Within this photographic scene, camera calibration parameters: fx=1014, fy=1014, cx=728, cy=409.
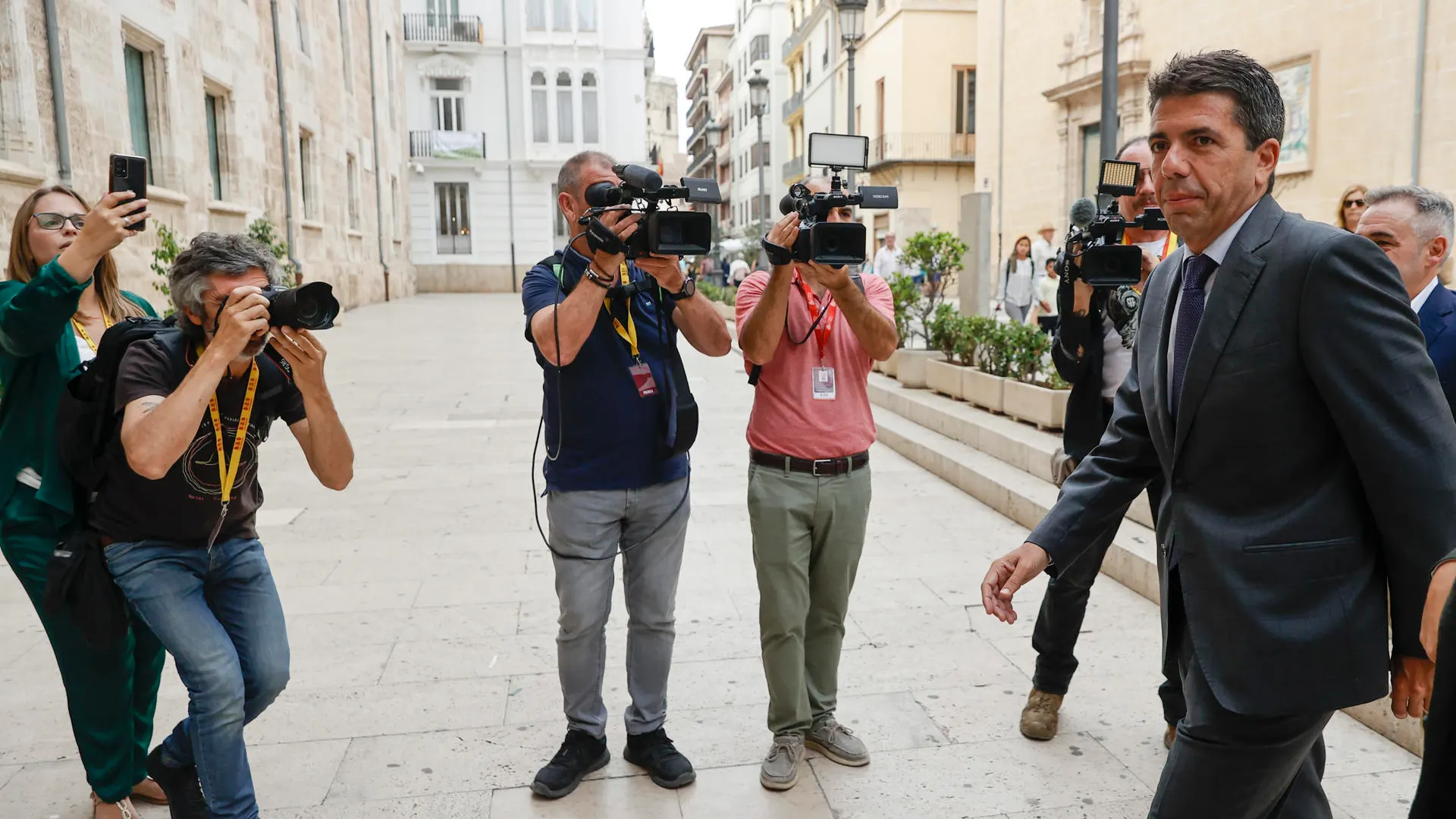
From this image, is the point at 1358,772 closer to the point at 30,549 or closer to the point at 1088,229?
the point at 1088,229

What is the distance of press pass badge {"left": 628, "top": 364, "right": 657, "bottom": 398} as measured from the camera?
3119 millimetres

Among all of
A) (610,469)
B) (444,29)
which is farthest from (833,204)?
(444,29)

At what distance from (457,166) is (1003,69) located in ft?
68.7

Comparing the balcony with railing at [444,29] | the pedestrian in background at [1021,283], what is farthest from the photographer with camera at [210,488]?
the balcony with railing at [444,29]

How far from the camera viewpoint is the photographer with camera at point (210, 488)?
2.36 m

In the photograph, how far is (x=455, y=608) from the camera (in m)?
A: 4.76

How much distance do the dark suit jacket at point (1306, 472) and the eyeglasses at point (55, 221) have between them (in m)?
2.94

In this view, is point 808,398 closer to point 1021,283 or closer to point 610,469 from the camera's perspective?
point 610,469

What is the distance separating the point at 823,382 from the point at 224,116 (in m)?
→ 15.4

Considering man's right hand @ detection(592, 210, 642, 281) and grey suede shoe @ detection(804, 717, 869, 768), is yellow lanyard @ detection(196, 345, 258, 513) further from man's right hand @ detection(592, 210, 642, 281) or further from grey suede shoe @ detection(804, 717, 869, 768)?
grey suede shoe @ detection(804, 717, 869, 768)

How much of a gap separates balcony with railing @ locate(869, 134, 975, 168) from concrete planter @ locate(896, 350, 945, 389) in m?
22.1

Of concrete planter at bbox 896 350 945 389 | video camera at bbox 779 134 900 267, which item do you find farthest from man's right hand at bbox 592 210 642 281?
concrete planter at bbox 896 350 945 389

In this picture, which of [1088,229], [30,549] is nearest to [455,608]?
[30,549]

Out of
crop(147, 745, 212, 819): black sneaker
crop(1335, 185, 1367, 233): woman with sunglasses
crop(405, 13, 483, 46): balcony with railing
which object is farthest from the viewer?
crop(405, 13, 483, 46): balcony with railing
